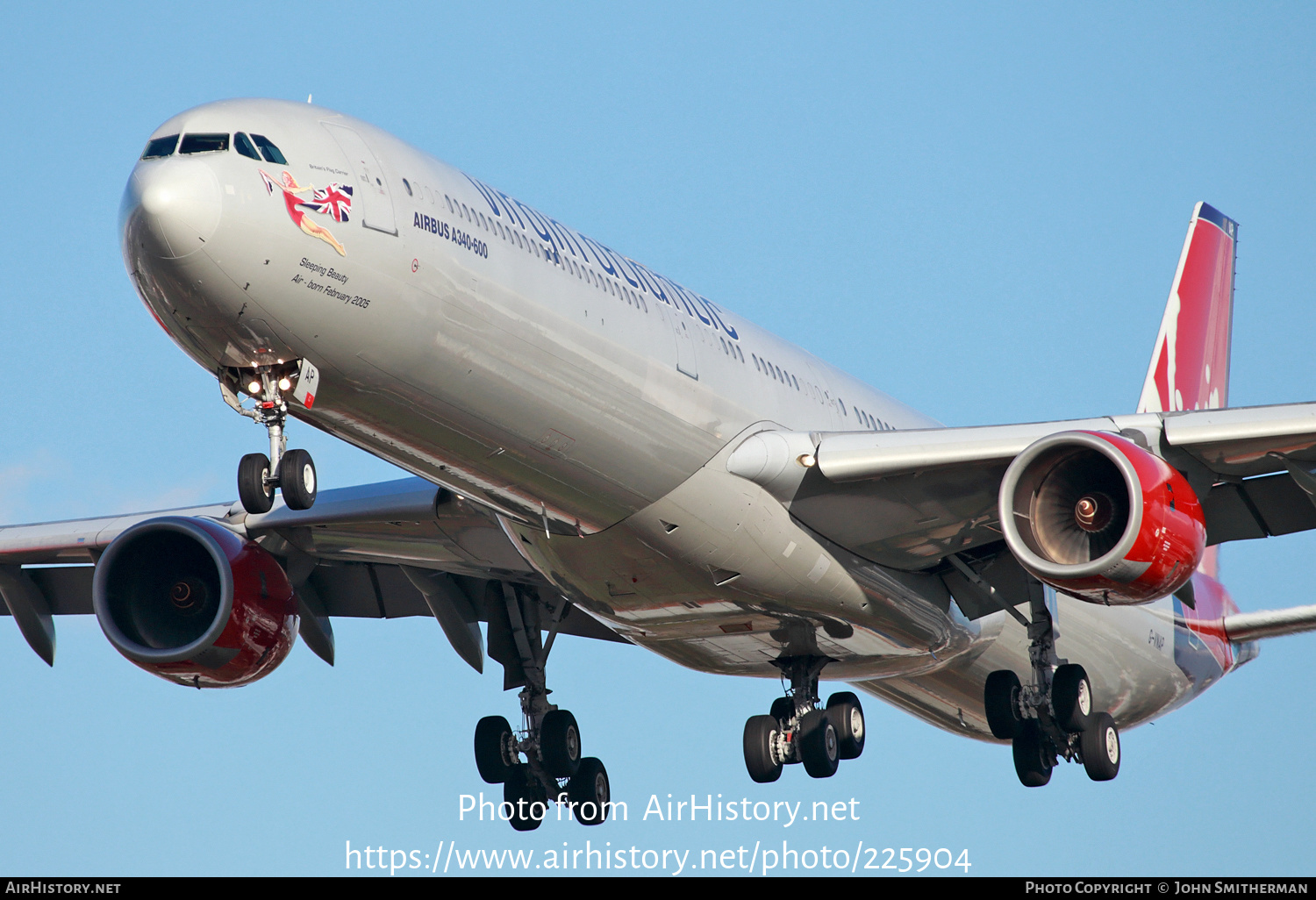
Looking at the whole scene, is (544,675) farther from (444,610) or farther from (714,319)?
(714,319)

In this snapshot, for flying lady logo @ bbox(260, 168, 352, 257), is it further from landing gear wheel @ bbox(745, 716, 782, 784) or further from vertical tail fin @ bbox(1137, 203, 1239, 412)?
vertical tail fin @ bbox(1137, 203, 1239, 412)

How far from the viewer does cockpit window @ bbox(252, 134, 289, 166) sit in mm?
14648

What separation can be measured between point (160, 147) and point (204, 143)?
0.39m

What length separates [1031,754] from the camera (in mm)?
23125

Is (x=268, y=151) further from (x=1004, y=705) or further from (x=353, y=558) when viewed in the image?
(x=1004, y=705)

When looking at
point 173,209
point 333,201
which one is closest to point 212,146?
point 173,209

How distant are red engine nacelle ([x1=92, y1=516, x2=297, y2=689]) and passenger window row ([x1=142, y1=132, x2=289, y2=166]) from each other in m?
9.18

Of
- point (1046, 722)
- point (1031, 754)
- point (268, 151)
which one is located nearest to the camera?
point (268, 151)

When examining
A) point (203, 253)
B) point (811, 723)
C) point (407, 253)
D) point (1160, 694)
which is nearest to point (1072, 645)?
point (1160, 694)

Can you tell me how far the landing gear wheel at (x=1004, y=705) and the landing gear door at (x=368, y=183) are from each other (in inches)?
476

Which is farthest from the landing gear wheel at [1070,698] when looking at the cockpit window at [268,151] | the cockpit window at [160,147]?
the cockpit window at [160,147]

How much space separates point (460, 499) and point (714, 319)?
3.65 m

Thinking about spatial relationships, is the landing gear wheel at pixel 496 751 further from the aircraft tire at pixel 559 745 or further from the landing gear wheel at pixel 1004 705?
the landing gear wheel at pixel 1004 705

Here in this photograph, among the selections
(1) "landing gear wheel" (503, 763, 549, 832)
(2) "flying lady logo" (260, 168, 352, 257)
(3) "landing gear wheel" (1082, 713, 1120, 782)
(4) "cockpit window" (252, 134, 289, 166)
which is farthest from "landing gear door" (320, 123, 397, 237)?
(3) "landing gear wheel" (1082, 713, 1120, 782)
